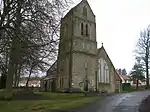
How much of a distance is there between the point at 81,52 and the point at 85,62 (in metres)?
2.35

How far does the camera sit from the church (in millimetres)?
55344

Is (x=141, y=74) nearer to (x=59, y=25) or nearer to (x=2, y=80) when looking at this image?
(x=2, y=80)

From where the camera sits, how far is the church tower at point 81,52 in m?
55.1

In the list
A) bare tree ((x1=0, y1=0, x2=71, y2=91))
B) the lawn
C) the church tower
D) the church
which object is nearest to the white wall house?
the church

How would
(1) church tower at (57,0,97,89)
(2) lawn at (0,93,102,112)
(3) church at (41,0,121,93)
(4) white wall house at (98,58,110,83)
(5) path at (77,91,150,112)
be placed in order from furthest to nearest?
(4) white wall house at (98,58,110,83), (3) church at (41,0,121,93), (1) church tower at (57,0,97,89), (2) lawn at (0,93,102,112), (5) path at (77,91,150,112)

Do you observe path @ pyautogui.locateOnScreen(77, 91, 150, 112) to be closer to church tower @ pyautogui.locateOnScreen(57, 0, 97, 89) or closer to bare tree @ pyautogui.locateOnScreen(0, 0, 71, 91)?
bare tree @ pyautogui.locateOnScreen(0, 0, 71, 91)

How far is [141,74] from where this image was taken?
69.8m

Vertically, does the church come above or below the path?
above

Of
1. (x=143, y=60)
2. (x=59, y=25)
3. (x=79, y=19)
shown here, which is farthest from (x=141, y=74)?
(x=59, y=25)

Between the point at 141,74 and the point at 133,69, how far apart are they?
8.04 feet

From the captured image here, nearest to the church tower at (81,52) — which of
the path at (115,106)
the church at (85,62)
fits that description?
the church at (85,62)

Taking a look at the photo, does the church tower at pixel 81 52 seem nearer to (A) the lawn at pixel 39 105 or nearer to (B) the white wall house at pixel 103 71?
(B) the white wall house at pixel 103 71

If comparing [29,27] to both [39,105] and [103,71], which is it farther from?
[103,71]

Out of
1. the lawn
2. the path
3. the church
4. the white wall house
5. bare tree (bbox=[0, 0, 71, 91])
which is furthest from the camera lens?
the white wall house
